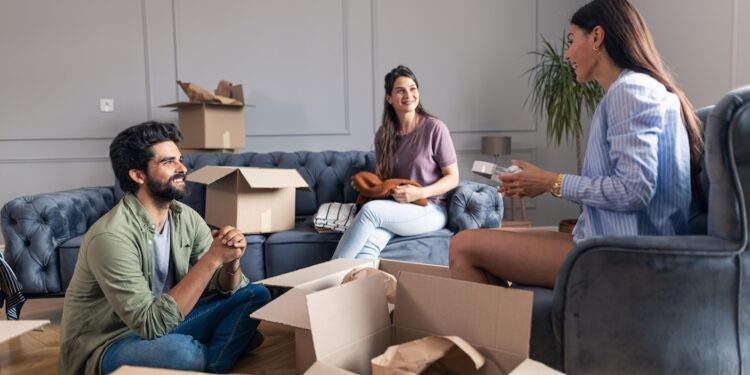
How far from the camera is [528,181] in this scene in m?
1.36

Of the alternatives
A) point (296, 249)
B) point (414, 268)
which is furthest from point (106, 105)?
point (414, 268)

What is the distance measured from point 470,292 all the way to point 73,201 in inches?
87.3

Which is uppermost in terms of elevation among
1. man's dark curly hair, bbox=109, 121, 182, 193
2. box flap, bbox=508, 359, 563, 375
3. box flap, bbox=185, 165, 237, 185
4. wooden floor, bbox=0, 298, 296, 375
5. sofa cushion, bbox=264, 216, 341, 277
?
man's dark curly hair, bbox=109, 121, 182, 193

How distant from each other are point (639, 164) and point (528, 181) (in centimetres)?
29

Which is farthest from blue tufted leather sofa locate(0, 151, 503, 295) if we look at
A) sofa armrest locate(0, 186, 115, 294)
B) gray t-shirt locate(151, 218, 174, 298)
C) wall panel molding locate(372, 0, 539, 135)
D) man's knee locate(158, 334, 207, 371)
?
wall panel molding locate(372, 0, 539, 135)

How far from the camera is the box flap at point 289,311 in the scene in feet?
4.51

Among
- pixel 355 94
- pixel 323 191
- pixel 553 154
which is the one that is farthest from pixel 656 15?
pixel 323 191

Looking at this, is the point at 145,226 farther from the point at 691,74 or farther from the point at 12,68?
the point at 691,74

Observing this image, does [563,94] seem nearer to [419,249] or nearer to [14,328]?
[419,249]

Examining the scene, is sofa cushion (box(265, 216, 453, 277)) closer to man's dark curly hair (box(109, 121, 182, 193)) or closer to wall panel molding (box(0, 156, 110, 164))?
man's dark curly hair (box(109, 121, 182, 193))

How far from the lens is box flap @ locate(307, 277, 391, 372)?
0.97 metres

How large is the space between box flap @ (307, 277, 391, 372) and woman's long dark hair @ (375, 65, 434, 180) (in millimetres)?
1534

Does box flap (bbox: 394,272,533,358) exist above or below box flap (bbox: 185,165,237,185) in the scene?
below

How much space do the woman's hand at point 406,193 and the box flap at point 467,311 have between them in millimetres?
1260
